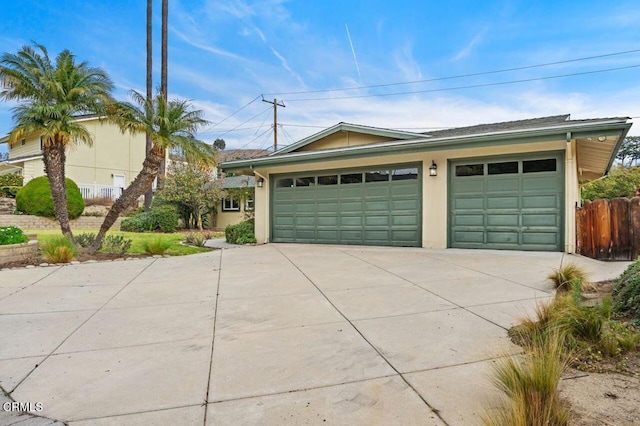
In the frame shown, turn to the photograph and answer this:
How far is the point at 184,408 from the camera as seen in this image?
2359 mm

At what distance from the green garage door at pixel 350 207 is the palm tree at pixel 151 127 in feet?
13.6

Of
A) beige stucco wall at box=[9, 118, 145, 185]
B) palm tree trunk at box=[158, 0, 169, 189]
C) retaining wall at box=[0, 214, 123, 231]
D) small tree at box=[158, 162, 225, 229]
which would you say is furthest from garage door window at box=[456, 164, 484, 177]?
beige stucco wall at box=[9, 118, 145, 185]

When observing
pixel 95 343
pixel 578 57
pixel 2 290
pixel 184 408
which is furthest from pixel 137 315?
pixel 578 57

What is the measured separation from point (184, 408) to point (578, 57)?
2499 cm

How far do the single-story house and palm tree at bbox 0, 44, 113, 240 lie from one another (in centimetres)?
472

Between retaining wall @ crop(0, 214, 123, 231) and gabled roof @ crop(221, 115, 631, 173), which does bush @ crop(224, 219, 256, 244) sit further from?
retaining wall @ crop(0, 214, 123, 231)

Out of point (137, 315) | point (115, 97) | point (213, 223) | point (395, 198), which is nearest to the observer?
point (137, 315)

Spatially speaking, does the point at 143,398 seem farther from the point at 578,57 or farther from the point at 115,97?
the point at 578,57

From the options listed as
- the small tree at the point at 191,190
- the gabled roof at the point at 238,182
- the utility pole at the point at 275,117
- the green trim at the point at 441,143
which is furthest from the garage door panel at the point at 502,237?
the utility pole at the point at 275,117

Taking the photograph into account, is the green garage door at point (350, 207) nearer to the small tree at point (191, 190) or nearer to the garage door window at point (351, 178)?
the garage door window at point (351, 178)

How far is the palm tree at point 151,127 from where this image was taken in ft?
31.6

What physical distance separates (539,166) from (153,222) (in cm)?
1657

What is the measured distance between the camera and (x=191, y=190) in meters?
19.1

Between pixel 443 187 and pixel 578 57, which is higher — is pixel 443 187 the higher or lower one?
the lower one
